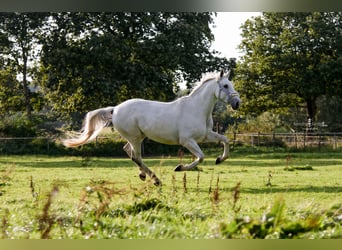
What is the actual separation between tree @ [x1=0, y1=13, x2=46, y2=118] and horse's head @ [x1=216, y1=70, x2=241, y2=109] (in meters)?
5.48

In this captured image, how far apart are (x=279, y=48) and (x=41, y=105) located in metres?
4.81

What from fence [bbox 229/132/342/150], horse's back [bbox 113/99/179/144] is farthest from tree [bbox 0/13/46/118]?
horse's back [bbox 113/99/179/144]

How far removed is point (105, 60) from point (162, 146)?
206cm

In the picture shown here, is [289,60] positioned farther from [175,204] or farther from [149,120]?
[175,204]

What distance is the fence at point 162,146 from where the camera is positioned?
11414 mm

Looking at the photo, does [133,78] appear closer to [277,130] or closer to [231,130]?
[231,130]

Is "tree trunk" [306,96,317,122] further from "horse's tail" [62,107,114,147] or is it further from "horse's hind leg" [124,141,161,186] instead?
"horse's tail" [62,107,114,147]

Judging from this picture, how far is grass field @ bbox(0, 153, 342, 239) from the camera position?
4.25 metres

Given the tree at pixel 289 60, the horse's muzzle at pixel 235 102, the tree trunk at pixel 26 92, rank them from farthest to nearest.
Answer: the tree trunk at pixel 26 92 → the tree at pixel 289 60 → the horse's muzzle at pixel 235 102

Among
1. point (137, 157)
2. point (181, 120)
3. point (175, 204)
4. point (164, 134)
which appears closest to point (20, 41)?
point (137, 157)

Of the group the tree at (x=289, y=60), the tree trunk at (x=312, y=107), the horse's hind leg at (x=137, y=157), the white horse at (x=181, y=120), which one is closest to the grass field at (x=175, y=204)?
the horse's hind leg at (x=137, y=157)

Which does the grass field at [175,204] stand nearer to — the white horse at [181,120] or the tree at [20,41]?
the white horse at [181,120]

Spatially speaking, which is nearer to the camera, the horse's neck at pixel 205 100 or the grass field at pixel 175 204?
the grass field at pixel 175 204
